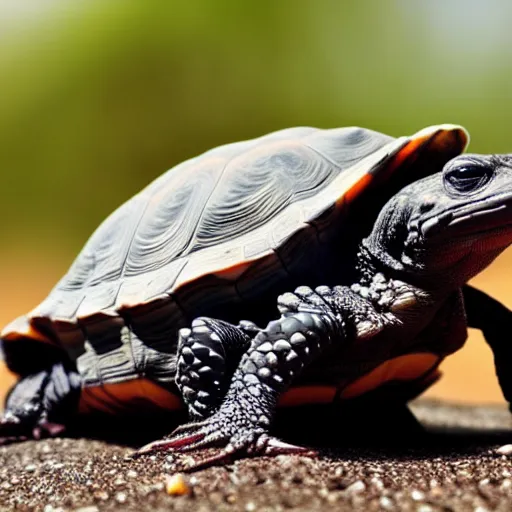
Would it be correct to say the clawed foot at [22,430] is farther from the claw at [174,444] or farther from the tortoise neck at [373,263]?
the tortoise neck at [373,263]

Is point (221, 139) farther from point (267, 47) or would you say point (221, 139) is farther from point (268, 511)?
point (268, 511)

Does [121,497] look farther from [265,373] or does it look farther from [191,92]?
[191,92]

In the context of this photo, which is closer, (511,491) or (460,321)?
(511,491)

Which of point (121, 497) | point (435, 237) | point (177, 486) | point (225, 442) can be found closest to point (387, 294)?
point (435, 237)

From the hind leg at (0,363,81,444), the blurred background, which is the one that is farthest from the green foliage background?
the hind leg at (0,363,81,444)

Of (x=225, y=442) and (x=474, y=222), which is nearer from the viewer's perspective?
(x=225, y=442)

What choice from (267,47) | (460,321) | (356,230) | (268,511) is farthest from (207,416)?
(267,47)

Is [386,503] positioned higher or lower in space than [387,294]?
lower

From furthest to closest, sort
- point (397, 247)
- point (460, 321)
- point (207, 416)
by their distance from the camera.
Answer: point (460, 321), point (397, 247), point (207, 416)
